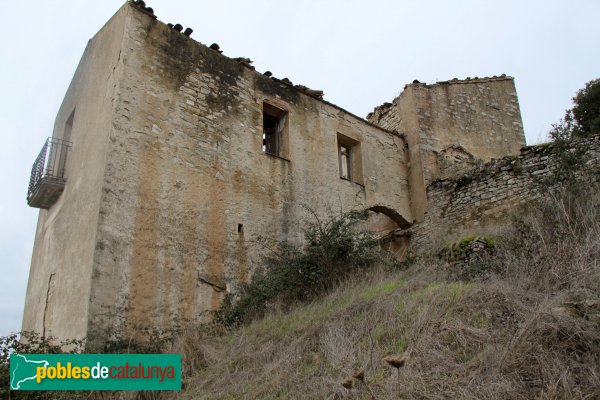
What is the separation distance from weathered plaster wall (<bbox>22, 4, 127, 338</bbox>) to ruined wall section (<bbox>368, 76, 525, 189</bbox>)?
7661 mm

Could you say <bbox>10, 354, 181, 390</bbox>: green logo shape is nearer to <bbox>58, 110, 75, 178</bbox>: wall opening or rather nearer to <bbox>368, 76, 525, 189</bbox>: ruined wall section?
<bbox>58, 110, 75, 178</bbox>: wall opening

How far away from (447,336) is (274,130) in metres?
8.02

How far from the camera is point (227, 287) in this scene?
9.27 meters

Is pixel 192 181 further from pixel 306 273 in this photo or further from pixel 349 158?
pixel 349 158

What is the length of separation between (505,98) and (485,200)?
17.9ft

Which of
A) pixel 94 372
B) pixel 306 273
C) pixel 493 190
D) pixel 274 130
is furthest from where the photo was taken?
pixel 274 130

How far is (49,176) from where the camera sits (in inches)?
395

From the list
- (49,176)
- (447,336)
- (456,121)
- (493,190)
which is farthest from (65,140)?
(456,121)

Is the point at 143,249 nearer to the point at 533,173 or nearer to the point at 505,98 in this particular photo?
the point at 533,173

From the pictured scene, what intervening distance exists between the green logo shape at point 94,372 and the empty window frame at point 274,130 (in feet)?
19.6

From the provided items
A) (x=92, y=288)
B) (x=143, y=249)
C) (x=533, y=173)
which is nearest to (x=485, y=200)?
(x=533, y=173)

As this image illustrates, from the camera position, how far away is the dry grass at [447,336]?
13.4 feet

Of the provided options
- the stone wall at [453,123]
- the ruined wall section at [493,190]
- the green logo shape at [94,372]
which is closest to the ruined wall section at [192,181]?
the green logo shape at [94,372]

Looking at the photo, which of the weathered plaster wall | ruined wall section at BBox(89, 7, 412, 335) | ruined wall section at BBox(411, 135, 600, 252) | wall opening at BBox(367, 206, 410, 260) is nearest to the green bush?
ruined wall section at BBox(89, 7, 412, 335)
